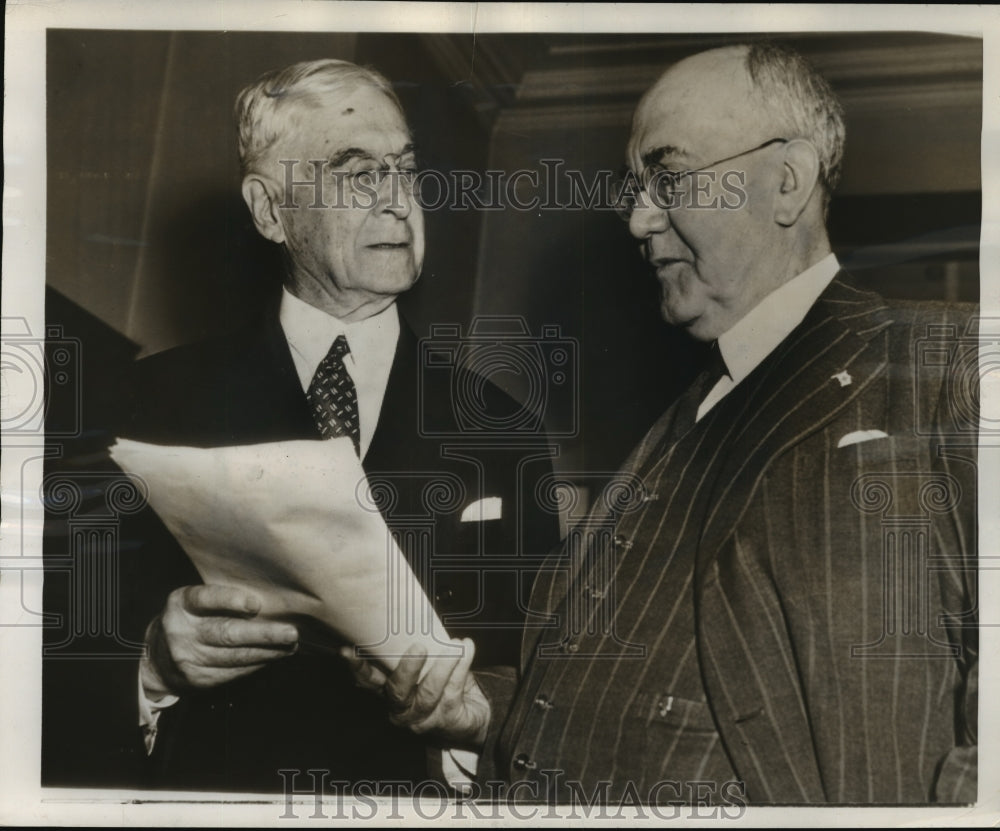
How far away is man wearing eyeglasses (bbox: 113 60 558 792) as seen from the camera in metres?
3.27

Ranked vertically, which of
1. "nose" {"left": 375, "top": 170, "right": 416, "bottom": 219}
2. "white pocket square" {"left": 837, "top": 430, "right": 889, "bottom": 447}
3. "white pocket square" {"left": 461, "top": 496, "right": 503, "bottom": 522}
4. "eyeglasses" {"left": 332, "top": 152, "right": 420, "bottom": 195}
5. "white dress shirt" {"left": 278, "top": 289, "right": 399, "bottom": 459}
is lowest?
"white pocket square" {"left": 461, "top": 496, "right": 503, "bottom": 522}

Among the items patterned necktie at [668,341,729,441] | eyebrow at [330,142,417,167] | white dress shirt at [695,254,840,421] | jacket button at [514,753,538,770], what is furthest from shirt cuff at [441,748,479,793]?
eyebrow at [330,142,417,167]

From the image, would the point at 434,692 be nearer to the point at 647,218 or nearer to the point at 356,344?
the point at 356,344

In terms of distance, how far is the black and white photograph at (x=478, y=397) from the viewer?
3.22 metres

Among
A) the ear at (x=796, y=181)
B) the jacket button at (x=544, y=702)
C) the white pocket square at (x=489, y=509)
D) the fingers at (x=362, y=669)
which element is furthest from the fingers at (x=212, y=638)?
the ear at (x=796, y=181)

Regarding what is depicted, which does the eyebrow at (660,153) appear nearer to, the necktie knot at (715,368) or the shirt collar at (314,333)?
the necktie knot at (715,368)

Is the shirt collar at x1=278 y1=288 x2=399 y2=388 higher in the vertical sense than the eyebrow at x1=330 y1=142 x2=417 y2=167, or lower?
lower

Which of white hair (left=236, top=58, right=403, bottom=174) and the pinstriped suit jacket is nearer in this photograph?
the pinstriped suit jacket

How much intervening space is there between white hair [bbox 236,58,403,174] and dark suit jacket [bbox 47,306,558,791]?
57cm

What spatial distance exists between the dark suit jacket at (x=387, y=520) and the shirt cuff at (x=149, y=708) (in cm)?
Answer: 2

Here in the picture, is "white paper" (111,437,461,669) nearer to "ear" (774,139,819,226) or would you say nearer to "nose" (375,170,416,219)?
"nose" (375,170,416,219)

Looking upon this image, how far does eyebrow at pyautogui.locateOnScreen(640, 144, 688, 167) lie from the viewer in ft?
10.6

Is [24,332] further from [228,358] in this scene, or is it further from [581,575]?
[581,575]

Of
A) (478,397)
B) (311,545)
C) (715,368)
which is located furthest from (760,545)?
(311,545)
